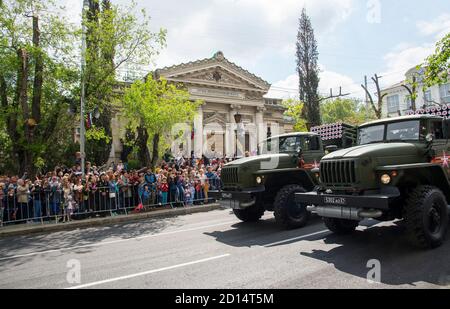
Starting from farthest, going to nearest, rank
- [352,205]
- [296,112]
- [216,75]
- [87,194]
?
[296,112], [216,75], [87,194], [352,205]

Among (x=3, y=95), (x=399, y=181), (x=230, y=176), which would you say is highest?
(x=3, y=95)

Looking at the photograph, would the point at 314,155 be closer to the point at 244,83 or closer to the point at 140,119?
the point at 140,119

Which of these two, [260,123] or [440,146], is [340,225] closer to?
[440,146]

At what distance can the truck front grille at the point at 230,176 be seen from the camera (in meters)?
8.63

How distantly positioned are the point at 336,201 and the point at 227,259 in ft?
7.68

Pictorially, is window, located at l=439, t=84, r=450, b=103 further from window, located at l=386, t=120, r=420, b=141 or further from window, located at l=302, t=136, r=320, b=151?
window, located at l=386, t=120, r=420, b=141

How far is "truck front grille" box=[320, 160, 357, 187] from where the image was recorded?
6.02 meters

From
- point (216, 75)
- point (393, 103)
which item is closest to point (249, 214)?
point (216, 75)

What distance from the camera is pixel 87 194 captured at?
11805 mm

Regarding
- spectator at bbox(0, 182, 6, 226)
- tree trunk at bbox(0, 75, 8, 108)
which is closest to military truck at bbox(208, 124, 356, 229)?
spectator at bbox(0, 182, 6, 226)

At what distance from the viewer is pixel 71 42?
1387cm

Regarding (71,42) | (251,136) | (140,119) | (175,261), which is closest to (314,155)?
(175,261)

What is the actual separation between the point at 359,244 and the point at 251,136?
33856mm

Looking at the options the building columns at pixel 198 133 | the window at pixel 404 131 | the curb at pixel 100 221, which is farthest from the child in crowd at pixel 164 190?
the building columns at pixel 198 133
